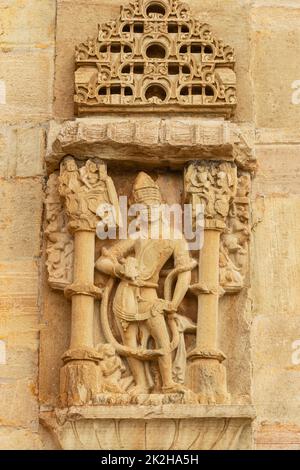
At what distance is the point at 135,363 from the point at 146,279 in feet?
1.48

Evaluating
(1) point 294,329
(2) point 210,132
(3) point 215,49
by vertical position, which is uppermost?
(3) point 215,49

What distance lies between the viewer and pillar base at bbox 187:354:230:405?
25.3 ft

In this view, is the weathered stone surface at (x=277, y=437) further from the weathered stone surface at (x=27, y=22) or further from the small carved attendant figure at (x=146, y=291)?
the weathered stone surface at (x=27, y=22)

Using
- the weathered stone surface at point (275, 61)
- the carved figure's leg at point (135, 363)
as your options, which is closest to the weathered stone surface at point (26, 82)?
the weathered stone surface at point (275, 61)

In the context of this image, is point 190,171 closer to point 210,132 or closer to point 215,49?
point 210,132

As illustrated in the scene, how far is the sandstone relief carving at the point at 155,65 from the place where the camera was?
8.25m

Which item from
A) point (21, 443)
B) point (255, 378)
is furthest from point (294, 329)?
point (21, 443)

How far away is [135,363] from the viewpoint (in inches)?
309

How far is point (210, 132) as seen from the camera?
318 inches

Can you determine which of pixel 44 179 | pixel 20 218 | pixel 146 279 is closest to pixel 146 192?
pixel 146 279

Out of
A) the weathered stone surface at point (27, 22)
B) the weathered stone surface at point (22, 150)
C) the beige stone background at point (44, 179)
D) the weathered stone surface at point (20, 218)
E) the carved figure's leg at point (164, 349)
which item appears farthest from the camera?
the weathered stone surface at point (27, 22)

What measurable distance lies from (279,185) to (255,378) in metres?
1.11

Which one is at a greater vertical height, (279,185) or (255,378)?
(279,185)

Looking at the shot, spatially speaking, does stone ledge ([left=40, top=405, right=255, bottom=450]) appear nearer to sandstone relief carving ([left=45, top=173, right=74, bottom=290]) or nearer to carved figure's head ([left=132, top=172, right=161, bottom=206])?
sandstone relief carving ([left=45, top=173, right=74, bottom=290])
